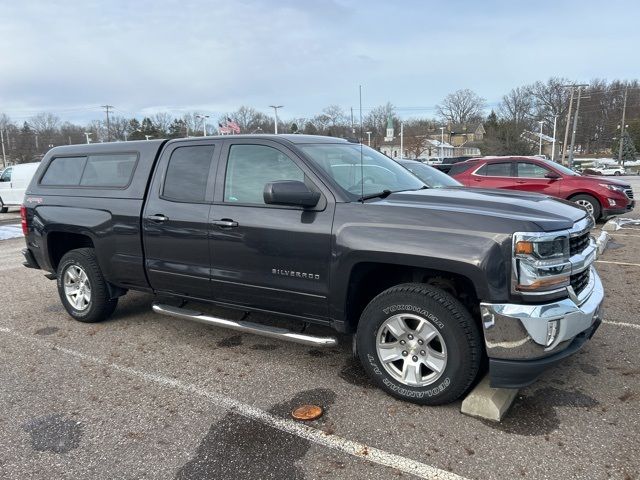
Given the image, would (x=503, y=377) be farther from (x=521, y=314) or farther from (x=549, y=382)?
(x=549, y=382)

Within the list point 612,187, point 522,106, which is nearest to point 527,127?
point 522,106

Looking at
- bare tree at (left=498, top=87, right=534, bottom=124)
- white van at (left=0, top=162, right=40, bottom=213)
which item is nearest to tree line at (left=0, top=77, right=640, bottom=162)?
bare tree at (left=498, top=87, right=534, bottom=124)

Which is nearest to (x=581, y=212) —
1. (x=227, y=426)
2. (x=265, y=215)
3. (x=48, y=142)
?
(x=265, y=215)

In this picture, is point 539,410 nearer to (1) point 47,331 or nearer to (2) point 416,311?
(2) point 416,311

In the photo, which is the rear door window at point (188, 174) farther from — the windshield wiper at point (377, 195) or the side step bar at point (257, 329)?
the windshield wiper at point (377, 195)

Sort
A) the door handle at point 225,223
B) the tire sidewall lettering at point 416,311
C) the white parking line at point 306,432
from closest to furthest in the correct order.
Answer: the white parking line at point 306,432, the tire sidewall lettering at point 416,311, the door handle at point 225,223

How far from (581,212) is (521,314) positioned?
3.81ft

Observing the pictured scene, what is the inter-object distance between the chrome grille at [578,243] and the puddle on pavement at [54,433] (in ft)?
10.9

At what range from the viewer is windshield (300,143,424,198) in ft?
12.6

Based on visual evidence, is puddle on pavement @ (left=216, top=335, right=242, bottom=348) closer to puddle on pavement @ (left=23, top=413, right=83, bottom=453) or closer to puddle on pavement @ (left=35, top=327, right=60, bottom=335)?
puddle on pavement @ (left=23, top=413, right=83, bottom=453)

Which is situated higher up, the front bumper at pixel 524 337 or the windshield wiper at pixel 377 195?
the windshield wiper at pixel 377 195

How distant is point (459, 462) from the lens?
2.78 metres

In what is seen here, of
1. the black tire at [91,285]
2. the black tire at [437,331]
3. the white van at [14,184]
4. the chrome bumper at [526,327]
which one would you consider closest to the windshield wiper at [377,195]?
the black tire at [437,331]

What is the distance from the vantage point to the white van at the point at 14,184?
17953mm
